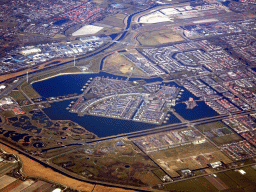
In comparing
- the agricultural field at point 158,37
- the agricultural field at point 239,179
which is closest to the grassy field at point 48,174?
the agricultural field at point 239,179

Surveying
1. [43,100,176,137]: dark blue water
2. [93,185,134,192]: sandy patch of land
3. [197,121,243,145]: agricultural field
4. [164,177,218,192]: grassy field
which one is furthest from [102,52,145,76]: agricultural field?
[93,185,134,192]: sandy patch of land

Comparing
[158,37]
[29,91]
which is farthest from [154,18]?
[29,91]

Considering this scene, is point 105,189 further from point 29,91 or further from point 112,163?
point 29,91

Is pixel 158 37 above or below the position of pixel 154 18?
below

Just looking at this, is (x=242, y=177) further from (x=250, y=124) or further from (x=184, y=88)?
(x=184, y=88)

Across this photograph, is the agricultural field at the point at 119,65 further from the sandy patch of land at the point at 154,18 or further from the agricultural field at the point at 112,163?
the agricultural field at the point at 112,163

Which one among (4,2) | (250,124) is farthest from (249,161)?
(4,2)
